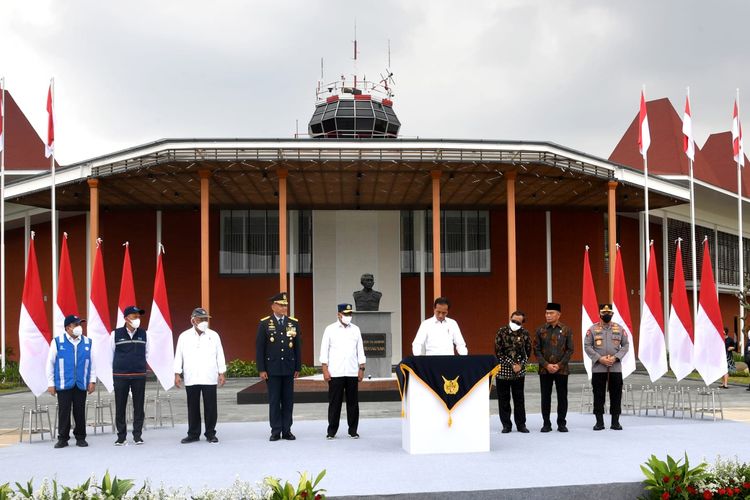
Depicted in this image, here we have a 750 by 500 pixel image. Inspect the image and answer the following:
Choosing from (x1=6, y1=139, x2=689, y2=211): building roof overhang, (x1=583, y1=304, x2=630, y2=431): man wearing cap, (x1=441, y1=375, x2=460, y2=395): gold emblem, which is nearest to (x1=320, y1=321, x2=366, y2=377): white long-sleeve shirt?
(x1=441, y1=375, x2=460, y2=395): gold emblem

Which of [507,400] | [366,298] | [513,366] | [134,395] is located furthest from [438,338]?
[366,298]

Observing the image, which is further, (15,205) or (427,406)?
(15,205)

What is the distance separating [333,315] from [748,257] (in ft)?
67.2

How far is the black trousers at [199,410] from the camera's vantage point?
414 inches

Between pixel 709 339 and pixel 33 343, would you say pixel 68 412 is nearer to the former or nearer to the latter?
pixel 33 343

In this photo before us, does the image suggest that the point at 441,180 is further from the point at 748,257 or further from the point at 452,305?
the point at 748,257

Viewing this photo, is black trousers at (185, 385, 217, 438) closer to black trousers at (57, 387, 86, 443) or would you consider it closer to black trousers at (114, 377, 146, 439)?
black trousers at (114, 377, 146, 439)

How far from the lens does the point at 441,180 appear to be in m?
24.1

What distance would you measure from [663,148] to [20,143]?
24.0 m

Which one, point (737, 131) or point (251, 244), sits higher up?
point (737, 131)

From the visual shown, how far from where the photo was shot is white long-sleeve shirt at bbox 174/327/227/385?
421 inches

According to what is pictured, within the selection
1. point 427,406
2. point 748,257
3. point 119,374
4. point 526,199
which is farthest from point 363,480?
point 748,257

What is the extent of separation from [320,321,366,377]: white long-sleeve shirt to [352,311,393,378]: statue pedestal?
303 inches

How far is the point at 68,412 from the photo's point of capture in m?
10.4
